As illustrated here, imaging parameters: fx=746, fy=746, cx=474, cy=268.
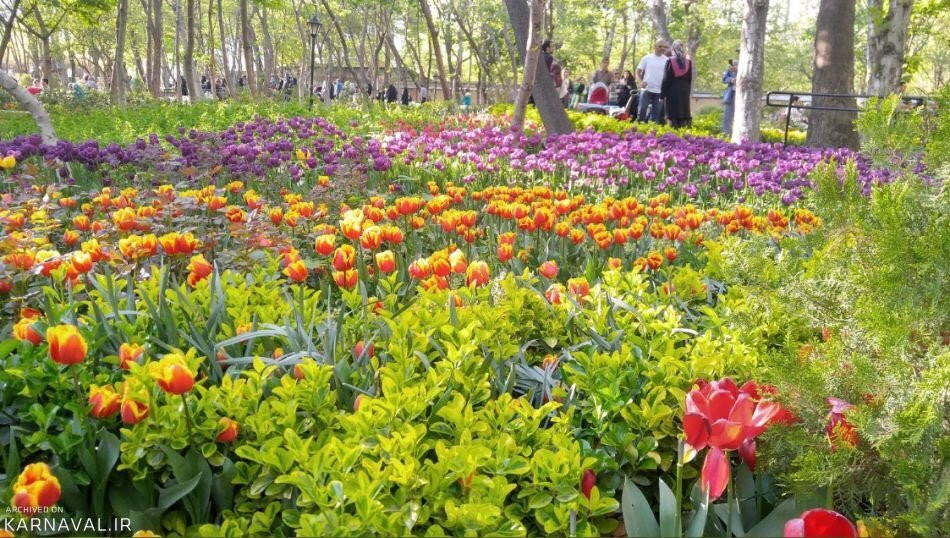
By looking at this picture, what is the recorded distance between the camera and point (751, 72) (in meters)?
9.41

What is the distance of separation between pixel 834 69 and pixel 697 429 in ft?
34.0

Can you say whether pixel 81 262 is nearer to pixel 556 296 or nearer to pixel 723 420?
pixel 556 296

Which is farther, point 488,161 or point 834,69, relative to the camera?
point 834,69

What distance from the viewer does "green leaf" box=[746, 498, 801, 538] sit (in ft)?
4.51

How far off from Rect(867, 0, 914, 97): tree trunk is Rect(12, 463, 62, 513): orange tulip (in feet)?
38.3

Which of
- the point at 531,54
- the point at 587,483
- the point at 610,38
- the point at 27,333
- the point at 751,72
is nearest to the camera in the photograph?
the point at 587,483

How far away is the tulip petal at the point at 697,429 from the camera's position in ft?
3.99

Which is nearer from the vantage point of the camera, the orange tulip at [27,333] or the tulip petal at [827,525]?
the tulip petal at [827,525]

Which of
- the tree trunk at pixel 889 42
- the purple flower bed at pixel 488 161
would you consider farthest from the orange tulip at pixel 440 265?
the tree trunk at pixel 889 42

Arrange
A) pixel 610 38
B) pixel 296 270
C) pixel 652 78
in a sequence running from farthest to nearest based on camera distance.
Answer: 1. pixel 610 38
2. pixel 652 78
3. pixel 296 270

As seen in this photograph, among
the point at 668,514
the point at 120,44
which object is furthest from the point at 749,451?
the point at 120,44

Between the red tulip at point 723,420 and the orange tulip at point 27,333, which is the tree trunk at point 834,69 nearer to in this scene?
the red tulip at point 723,420

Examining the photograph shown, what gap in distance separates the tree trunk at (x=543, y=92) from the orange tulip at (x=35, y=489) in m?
9.53

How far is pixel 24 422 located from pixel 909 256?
194cm
